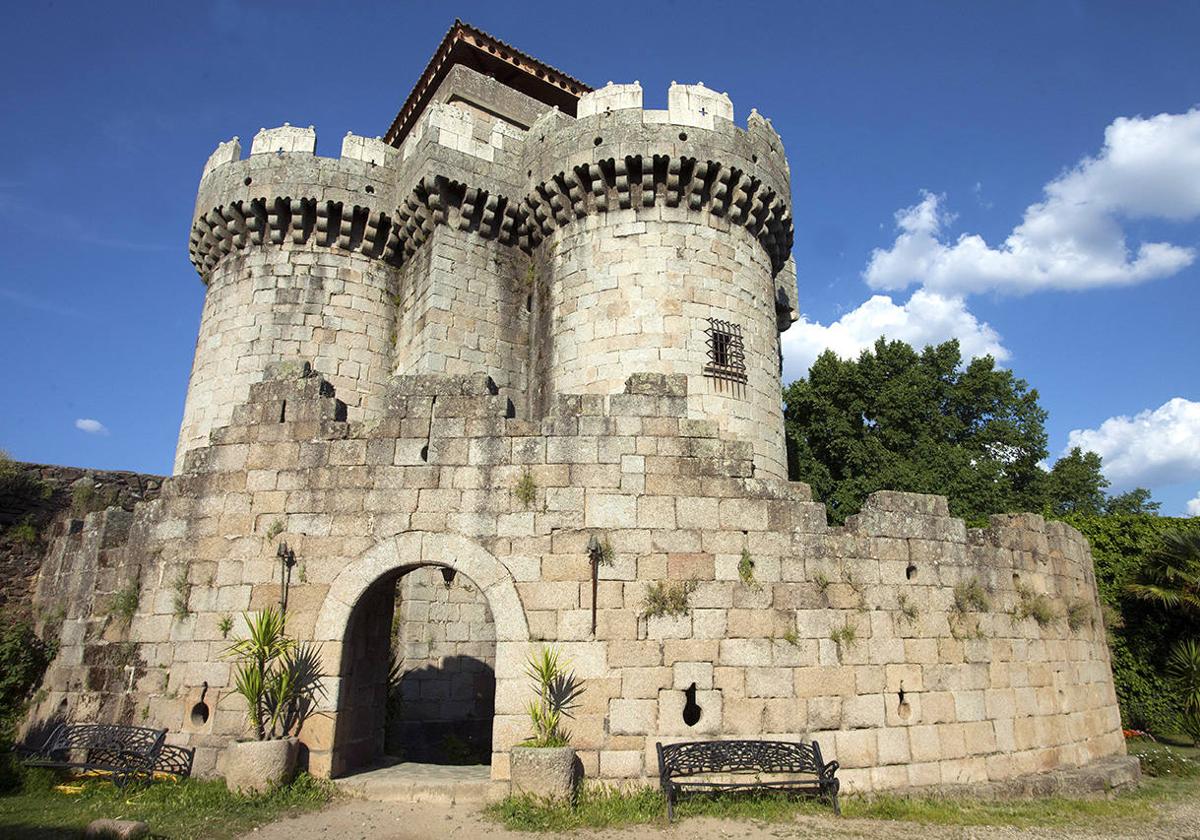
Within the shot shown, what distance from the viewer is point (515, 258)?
51.5ft

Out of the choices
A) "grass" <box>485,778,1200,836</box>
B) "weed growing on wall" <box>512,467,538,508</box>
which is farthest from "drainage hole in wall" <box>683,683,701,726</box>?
"weed growing on wall" <box>512,467,538,508</box>

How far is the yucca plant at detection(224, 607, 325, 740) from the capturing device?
27.3ft

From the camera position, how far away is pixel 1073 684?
10789 mm

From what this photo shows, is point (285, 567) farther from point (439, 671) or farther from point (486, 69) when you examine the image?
point (486, 69)

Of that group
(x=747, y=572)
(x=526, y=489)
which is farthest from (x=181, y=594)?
(x=747, y=572)

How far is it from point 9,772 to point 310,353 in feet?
28.0

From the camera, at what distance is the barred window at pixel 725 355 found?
1320 cm

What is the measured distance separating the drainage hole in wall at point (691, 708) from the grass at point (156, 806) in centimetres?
391

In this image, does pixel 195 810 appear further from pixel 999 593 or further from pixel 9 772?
pixel 999 593

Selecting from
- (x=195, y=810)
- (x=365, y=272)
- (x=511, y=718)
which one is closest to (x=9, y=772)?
(x=195, y=810)

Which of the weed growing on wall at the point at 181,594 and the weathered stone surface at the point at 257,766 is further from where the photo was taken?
the weed growing on wall at the point at 181,594

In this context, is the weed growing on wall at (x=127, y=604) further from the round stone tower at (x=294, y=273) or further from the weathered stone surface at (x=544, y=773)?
the round stone tower at (x=294, y=273)

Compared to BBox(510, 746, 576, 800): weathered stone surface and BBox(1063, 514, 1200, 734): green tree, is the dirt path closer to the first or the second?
BBox(510, 746, 576, 800): weathered stone surface

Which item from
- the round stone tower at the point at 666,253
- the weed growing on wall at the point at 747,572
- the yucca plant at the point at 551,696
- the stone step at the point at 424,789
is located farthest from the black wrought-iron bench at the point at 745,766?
the round stone tower at the point at 666,253
